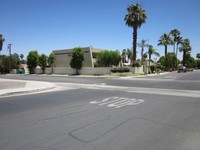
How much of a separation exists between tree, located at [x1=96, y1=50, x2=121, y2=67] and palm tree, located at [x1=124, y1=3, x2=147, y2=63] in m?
5.91

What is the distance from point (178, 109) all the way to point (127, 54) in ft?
346

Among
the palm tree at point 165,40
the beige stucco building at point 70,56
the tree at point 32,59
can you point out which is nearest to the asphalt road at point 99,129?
the beige stucco building at point 70,56

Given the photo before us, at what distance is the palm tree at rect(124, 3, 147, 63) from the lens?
49.4 m

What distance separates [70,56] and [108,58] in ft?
37.3

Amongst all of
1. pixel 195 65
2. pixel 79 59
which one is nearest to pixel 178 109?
pixel 79 59

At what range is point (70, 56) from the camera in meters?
58.9

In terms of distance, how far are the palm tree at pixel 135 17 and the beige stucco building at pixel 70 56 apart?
11390 millimetres

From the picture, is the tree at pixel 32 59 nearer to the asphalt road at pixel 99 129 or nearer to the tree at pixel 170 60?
the tree at pixel 170 60

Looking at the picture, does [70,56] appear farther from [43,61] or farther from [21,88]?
[21,88]

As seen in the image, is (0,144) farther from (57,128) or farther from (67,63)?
(67,63)

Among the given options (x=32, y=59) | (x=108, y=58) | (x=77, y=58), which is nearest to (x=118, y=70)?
(x=108, y=58)

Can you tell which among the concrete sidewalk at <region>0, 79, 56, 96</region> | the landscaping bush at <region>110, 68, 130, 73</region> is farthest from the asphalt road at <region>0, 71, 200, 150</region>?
the landscaping bush at <region>110, 68, 130, 73</region>

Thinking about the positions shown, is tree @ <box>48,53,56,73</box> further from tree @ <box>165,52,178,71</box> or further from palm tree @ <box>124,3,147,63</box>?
tree @ <box>165,52,178,71</box>

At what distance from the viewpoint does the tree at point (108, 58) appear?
53375mm
